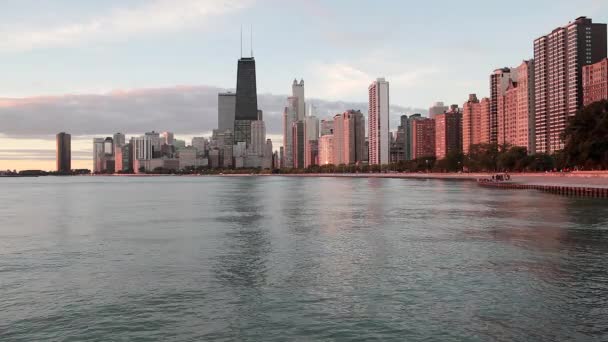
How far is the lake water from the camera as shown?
2027 cm

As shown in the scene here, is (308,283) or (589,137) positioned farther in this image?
(589,137)

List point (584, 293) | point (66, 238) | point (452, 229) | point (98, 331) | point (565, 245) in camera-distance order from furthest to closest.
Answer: point (452, 229) < point (66, 238) < point (565, 245) < point (584, 293) < point (98, 331)

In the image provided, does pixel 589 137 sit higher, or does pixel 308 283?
pixel 589 137

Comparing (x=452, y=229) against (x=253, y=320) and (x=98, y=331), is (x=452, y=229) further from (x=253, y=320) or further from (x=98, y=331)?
(x=98, y=331)

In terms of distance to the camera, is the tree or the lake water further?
the tree

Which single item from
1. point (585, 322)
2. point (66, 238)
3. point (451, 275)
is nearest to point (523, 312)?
point (585, 322)

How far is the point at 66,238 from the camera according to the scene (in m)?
46.0

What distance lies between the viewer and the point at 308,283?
27297mm

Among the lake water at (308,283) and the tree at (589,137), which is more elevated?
the tree at (589,137)

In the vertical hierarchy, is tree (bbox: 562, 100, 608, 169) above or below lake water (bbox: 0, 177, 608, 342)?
above

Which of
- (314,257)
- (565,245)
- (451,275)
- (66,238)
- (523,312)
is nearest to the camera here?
(523,312)

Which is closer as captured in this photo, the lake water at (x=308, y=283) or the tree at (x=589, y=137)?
the lake water at (x=308, y=283)

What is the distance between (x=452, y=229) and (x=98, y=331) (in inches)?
1446

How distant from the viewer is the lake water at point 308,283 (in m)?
20.3
